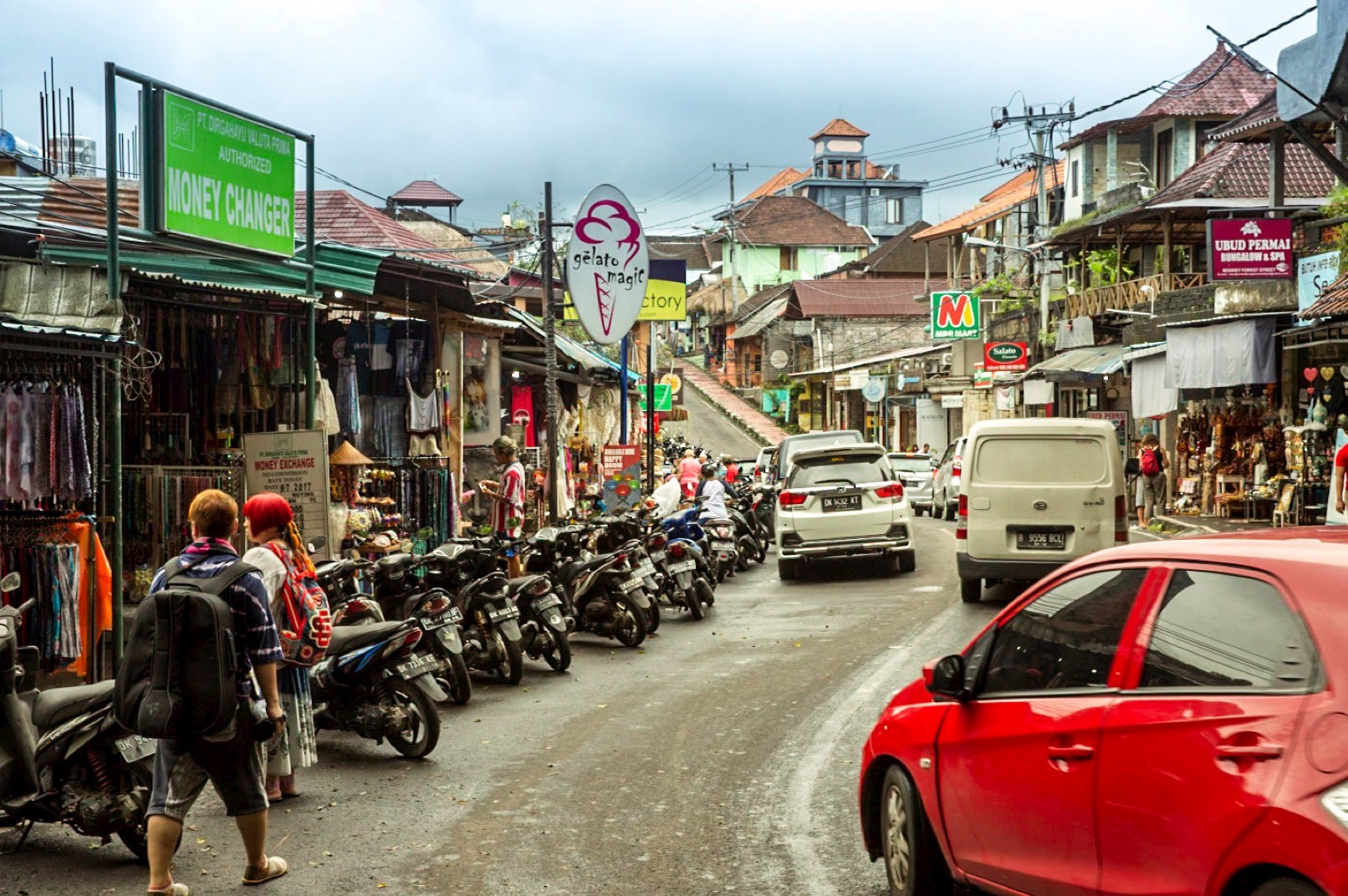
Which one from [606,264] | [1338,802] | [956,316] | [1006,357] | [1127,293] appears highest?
[956,316]

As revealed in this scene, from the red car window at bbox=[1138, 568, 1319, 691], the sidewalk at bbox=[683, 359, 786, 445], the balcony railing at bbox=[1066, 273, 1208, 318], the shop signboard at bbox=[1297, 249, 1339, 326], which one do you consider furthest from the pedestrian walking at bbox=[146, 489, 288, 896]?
the sidewalk at bbox=[683, 359, 786, 445]

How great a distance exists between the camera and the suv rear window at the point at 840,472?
792 inches

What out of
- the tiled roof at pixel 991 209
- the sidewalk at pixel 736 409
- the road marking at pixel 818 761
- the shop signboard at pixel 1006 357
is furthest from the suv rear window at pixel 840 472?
the sidewalk at pixel 736 409

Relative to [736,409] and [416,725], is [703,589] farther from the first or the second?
[736,409]

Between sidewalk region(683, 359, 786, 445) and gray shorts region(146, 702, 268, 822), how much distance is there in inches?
2506

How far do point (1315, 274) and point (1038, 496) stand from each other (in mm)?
10004

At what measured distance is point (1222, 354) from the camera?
27641mm

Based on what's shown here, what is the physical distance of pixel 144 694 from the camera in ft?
19.4

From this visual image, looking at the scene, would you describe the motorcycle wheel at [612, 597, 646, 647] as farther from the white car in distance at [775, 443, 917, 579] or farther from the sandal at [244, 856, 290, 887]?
the sandal at [244, 856, 290, 887]

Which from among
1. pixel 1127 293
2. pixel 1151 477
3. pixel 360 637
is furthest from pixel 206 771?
pixel 1127 293

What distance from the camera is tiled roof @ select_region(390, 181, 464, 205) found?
7131 cm

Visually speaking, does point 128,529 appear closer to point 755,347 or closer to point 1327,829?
point 1327,829

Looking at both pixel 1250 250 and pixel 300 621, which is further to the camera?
pixel 1250 250

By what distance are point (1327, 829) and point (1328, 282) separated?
21.2 m
